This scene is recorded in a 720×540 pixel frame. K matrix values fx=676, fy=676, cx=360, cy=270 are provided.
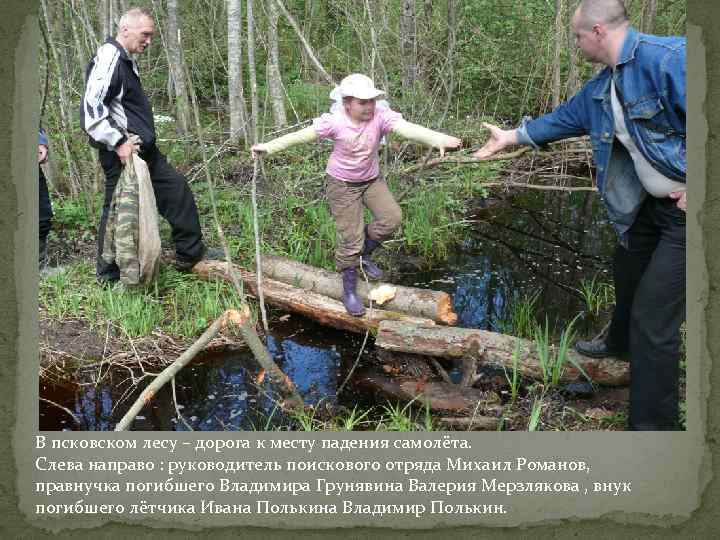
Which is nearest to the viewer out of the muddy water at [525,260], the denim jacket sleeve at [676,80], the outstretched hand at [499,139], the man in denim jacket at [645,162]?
the denim jacket sleeve at [676,80]

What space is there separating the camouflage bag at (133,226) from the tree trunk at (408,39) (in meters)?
2.94

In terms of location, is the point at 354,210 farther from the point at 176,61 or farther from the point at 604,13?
the point at 176,61

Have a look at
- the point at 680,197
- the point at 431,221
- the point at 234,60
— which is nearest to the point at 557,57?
the point at 431,221

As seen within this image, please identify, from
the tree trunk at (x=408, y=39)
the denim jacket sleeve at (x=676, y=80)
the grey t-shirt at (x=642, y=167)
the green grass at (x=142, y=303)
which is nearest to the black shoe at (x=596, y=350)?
the grey t-shirt at (x=642, y=167)

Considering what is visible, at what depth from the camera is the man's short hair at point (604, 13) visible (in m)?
2.78

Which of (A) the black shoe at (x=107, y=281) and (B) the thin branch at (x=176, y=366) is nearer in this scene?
(B) the thin branch at (x=176, y=366)

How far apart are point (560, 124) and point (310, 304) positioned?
2.11m

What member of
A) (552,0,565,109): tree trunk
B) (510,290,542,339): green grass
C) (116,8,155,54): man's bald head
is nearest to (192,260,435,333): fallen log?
(510,290,542,339): green grass

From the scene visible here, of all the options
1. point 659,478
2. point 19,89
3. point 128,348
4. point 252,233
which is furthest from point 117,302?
point 659,478

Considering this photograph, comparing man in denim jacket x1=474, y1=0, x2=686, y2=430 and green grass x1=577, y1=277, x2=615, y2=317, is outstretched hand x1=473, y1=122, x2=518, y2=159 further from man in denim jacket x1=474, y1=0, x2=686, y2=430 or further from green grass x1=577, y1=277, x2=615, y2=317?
green grass x1=577, y1=277, x2=615, y2=317

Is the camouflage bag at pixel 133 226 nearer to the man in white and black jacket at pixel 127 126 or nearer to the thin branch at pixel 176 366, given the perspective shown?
the man in white and black jacket at pixel 127 126

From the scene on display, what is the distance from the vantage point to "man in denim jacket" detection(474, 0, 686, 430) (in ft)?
9.07

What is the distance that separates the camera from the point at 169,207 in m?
5.00

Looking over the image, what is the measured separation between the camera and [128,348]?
4.50 m
